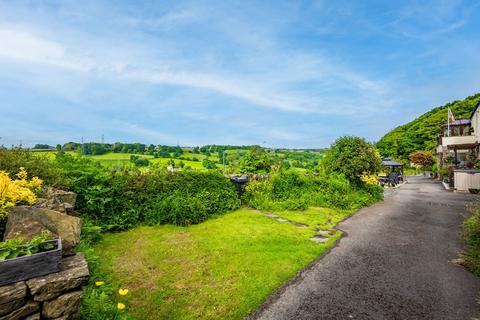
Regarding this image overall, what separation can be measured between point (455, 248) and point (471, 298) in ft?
9.44

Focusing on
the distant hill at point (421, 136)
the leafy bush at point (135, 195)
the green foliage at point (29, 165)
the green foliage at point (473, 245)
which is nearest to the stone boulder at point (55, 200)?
the green foliage at point (29, 165)

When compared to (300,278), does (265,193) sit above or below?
above

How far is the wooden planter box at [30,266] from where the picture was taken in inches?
99.3

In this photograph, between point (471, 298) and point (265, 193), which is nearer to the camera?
point (471, 298)

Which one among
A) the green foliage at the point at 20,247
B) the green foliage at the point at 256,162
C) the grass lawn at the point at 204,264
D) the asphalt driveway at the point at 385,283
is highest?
the green foliage at the point at 256,162

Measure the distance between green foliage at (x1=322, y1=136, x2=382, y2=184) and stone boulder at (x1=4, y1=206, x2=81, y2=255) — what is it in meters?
13.1

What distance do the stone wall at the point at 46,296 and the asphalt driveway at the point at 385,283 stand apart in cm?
242

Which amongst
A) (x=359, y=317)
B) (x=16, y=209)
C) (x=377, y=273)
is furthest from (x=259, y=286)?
(x=16, y=209)

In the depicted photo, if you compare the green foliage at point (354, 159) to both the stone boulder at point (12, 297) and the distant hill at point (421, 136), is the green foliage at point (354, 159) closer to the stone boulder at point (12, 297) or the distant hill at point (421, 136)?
the stone boulder at point (12, 297)

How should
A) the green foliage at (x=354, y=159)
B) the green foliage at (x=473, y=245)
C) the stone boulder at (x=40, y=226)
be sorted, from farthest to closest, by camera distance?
1. the green foliage at (x=354, y=159)
2. the green foliage at (x=473, y=245)
3. the stone boulder at (x=40, y=226)

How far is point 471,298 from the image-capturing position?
13.9 ft

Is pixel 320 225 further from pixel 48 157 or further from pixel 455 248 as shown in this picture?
pixel 48 157

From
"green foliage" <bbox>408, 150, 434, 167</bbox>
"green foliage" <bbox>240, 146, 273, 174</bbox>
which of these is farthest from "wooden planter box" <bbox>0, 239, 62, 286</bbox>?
"green foliage" <bbox>408, 150, 434, 167</bbox>

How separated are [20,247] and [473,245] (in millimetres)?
9201
